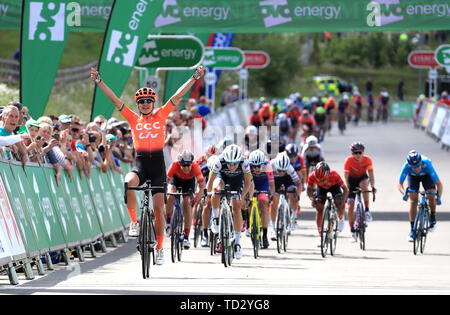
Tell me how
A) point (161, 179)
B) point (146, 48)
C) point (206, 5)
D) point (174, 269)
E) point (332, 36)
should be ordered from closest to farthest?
point (161, 179)
point (174, 269)
point (146, 48)
point (206, 5)
point (332, 36)

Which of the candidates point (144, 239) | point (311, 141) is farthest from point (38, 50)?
point (144, 239)

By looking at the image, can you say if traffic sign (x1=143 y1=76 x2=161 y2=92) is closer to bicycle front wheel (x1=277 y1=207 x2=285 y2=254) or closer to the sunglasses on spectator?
bicycle front wheel (x1=277 y1=207 x2=285 y2=254)

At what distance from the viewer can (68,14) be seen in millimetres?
21500

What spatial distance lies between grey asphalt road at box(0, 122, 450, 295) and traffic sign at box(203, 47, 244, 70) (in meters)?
11.5

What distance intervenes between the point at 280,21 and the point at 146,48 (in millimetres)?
3459

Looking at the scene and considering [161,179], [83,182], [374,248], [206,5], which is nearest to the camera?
[161,179]

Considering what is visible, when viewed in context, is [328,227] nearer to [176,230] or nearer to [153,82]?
[176,230]

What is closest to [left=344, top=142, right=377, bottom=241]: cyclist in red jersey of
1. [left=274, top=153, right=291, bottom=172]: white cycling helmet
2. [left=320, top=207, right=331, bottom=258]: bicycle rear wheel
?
[left=274, top=153, right=291, bottom=172]: white cycling helmet

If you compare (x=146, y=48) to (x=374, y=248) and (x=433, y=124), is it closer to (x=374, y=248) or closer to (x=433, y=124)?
(x=374, y=248)

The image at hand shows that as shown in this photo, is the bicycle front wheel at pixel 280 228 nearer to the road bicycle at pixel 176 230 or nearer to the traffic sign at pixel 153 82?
the road bicycle at pixel 176 230

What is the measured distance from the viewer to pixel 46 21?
2094cm

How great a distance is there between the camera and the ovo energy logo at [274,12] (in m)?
26.2

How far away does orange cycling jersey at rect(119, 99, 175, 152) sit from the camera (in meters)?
13.2
